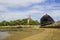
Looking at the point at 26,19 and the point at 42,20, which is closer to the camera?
the point at 42,20

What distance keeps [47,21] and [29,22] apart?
25.9 metres

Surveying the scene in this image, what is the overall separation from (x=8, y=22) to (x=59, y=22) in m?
42.9

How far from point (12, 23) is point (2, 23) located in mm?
5346

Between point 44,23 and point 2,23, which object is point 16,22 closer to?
point 2,23

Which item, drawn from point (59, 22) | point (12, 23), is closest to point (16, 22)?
point (12, 23)

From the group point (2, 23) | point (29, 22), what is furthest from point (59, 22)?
point (2, 23)

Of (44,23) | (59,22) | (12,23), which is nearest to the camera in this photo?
Result: (59,22)

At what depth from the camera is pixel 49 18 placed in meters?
61.6

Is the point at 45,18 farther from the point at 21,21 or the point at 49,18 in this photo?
the point at 21,21

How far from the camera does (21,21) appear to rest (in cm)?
8750

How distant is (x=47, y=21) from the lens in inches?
2398

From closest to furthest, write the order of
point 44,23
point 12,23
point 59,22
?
point 59,22
point 44,23
point 12,23

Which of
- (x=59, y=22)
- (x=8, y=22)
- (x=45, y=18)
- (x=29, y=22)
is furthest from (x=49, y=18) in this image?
(x=8, y=22)

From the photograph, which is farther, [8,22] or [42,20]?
[8,22]
